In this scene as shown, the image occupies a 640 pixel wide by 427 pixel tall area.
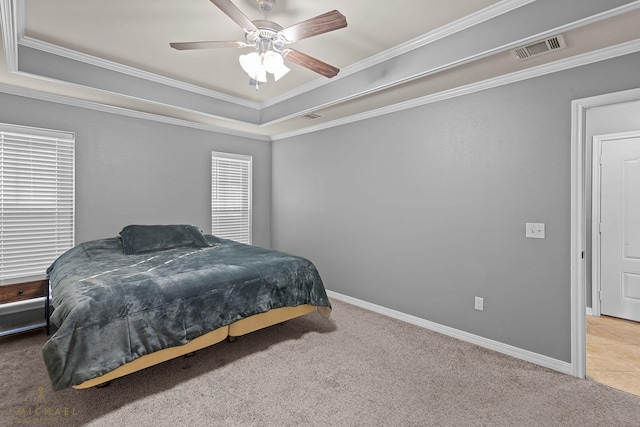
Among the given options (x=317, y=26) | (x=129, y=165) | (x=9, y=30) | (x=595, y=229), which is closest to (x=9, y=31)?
(x=9, y=30)

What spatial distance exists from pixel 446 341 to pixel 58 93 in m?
4.67

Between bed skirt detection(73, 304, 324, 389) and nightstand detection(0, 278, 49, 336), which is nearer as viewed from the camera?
bed skirt detection(73, 304, 324, 389)

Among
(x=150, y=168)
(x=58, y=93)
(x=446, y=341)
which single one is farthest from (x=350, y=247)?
(x=58, y=93)

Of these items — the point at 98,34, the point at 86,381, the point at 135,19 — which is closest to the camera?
the point at 86,381

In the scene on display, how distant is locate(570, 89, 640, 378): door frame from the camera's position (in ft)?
7.76

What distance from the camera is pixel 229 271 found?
2.63 meters

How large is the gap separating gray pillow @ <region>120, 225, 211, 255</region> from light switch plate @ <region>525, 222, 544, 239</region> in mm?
3306

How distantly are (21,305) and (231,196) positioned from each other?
2.66 metres

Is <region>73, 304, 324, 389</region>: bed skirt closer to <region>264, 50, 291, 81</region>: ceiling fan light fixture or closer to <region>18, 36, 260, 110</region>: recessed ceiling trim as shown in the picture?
<region>264, 50, 291, 81</region>: ceiling fan light fixture

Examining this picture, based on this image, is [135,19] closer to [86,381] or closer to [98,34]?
[98,34]

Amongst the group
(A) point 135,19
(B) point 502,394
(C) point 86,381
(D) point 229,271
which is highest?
(A) point 135,19

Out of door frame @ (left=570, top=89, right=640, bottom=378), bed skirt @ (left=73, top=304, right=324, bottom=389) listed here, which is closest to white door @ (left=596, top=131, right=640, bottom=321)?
door frame @ (left=570, top=89, right=640, bottom=378)

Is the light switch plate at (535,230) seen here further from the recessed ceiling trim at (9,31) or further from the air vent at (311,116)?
the recessed ceiling trim at (9,31)

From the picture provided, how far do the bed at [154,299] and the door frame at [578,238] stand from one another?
2049mm
